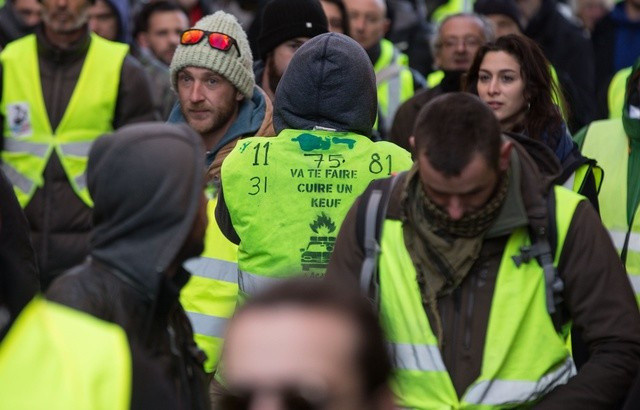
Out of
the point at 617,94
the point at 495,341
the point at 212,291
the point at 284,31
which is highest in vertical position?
the point at 284,31

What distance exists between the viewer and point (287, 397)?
2.65 meters

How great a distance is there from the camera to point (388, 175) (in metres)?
5.76

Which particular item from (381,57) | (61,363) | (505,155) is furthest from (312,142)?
(381,57)

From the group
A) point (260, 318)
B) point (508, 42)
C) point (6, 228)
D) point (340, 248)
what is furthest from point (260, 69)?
point (260, 318)

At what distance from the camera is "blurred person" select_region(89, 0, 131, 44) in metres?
12.3

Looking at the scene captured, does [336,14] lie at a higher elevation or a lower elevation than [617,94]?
higher

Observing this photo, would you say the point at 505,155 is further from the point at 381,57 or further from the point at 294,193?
the point at 381,57

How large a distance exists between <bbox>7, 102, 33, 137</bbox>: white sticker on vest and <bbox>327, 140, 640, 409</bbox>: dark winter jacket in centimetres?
492

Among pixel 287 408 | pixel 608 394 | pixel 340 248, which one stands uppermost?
pixel 287 408

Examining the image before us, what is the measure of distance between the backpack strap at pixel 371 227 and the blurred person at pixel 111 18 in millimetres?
7371

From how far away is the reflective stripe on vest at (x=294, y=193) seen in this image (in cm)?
563

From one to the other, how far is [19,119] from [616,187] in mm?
4126

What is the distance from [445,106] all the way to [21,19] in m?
8.01

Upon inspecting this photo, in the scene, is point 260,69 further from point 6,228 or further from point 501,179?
point 501,179
